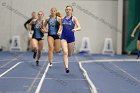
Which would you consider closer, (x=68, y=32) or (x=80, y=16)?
(x=68, y=32)

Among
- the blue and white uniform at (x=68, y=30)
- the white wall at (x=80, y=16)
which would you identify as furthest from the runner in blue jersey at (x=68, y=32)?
the white wall at (x=80, y=16)

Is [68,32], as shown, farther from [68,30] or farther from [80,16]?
[80,16]

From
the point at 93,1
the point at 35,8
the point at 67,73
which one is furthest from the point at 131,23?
the point at 67,73

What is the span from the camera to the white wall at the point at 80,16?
864 inches

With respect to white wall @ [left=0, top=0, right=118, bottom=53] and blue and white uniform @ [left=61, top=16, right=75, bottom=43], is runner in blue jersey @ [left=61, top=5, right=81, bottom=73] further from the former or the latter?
white wall @ [left=0, top=0, right=118, bottom=53]

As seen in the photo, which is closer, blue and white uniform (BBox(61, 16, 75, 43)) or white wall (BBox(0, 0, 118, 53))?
blue and white uniform (BBox(61, 16, 75, 43))

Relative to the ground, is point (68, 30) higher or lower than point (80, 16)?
lower

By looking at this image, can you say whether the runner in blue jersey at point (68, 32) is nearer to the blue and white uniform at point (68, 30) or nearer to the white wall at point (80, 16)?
the blue and white uniform at point (68, 30)

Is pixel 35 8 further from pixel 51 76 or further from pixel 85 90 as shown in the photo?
pixel 85 90

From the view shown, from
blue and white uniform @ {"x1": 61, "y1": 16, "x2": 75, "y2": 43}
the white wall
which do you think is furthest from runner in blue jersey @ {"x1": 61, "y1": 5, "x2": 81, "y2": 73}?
the white wall

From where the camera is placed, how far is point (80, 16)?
2211 cm

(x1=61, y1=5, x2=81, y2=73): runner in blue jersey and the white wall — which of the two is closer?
(x1=61, y1=5, x2=81, y2=73): runner in blue jersey

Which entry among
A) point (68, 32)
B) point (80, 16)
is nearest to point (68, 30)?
point (68, 32)

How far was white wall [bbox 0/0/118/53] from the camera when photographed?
21938mm
